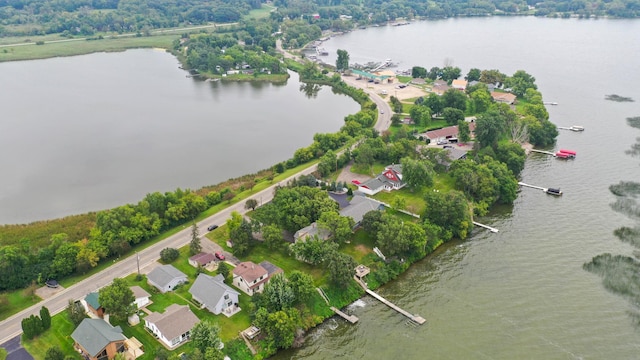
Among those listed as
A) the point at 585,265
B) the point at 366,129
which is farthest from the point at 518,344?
the point at 366,129

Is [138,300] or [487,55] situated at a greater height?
[487,55]

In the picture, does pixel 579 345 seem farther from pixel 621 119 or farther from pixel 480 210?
pixel 621 119

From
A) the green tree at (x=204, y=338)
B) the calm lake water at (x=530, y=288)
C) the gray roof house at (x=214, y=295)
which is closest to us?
the green tree at (x=204, y=338)

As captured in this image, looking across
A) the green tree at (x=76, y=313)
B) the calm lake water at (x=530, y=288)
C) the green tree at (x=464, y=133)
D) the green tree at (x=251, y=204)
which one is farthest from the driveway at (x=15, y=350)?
the green tree at (x=464, y=133)

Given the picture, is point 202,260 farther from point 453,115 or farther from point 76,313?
point 453,115

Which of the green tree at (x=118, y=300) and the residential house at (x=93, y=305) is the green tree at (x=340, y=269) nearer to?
the green tree at (x=118, y=300)
